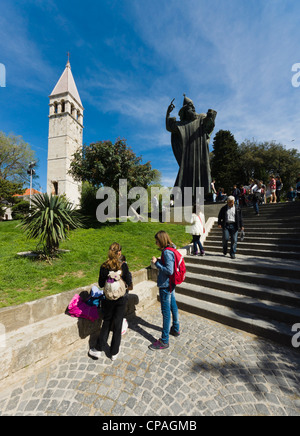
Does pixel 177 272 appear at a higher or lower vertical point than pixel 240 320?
higher

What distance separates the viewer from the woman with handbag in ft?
9.21

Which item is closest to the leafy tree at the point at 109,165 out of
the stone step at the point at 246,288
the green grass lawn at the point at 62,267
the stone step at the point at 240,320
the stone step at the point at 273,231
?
the green grass lawn at the point at 62,267

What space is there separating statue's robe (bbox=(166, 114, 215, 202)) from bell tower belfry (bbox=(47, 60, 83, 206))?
33.2 meters

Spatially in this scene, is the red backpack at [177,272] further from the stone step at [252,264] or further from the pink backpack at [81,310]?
the stone step at [252,264]

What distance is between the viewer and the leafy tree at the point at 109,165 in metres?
13.4

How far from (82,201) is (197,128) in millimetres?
15011

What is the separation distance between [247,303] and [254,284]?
0.81 metres

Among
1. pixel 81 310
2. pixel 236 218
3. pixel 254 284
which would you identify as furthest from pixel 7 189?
pixel 254 284

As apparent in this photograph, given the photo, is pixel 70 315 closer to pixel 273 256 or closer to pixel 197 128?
pixel 273 256

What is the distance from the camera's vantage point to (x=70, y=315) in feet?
10.8

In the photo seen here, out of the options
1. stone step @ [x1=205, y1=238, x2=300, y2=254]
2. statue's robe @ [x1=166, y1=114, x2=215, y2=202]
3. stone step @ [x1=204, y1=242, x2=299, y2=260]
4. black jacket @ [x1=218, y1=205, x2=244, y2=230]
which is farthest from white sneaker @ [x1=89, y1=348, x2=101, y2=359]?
statue's robe @ [x1=166, y1=114, x2=215, y2=202]

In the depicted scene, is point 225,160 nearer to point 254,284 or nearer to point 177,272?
point 254,284

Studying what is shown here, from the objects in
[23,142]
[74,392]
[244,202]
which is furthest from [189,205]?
[23,142]

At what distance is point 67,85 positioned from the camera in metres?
46.5
